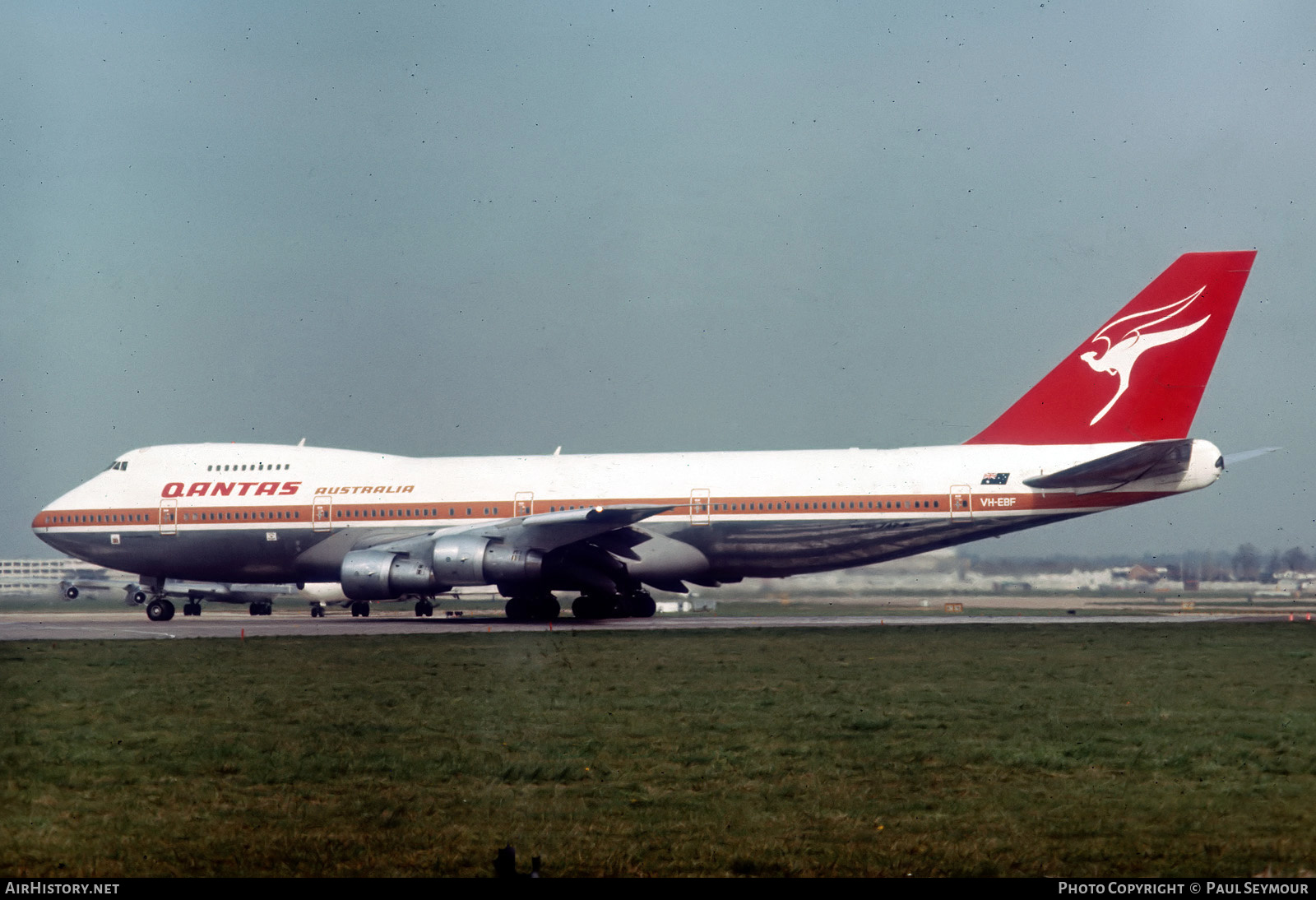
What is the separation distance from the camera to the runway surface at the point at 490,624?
27.4 m

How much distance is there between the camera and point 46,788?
9.55 meters

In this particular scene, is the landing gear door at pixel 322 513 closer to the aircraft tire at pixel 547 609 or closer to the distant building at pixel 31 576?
the aircraft tire at pixel 547 609

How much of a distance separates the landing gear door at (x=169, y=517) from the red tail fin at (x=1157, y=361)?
22.0 m

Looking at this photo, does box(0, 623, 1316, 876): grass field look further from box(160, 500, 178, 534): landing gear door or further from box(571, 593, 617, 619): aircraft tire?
box(160, 500, 178, 534): landing gear door

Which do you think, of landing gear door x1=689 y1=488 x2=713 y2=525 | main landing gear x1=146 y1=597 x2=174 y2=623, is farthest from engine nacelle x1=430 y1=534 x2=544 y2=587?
main landing gear x1=146 y1=597 x2=174 y2=623

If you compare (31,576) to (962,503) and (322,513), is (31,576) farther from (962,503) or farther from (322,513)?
(962,503)

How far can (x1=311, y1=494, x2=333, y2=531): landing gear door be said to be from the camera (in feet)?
109

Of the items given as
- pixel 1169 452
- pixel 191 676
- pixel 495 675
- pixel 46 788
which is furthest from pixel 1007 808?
pixel 1169 452

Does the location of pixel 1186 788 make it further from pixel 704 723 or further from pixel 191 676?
pixel 191 676

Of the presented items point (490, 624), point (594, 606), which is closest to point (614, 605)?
point (594, 606)

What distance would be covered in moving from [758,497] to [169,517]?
52.1ft

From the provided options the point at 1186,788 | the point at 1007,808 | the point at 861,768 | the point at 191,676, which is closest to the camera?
the point at 1007,808

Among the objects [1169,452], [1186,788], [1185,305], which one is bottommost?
[1186,788]

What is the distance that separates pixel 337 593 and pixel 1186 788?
4086 centimetres
